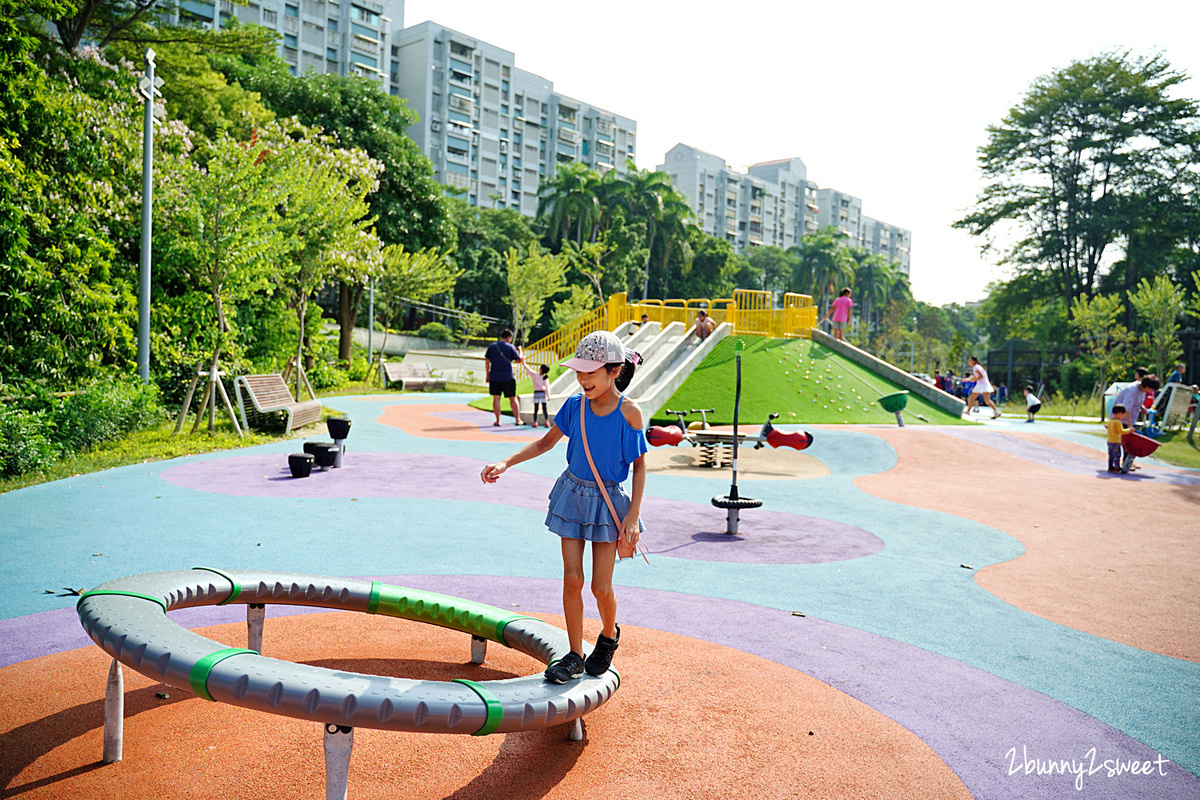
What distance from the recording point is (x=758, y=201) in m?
119

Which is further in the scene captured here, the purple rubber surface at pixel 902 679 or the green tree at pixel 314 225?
the green tree at pixel 314 225

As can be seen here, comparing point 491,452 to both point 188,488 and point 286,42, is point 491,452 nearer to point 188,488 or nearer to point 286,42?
point 188,488

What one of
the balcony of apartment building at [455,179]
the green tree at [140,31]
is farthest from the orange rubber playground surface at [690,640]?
the balcony of apartment building at [455,179]

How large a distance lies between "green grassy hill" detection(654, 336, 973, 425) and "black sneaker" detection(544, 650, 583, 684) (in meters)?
15.1

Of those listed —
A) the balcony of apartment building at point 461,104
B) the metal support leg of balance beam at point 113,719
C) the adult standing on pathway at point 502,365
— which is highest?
the balcony of apartment building at point 461,104

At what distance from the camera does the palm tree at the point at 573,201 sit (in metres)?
57.3

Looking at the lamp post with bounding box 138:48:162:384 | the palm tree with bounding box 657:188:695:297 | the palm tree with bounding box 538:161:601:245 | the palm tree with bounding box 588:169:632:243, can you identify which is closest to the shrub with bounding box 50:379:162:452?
the lamp post with bounding box 138:48:162:384

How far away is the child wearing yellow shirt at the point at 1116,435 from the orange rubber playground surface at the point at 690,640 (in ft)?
9.12

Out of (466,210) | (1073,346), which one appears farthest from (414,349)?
(1073,346)

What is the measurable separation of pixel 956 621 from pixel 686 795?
3.53 m

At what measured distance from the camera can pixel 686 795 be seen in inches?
126

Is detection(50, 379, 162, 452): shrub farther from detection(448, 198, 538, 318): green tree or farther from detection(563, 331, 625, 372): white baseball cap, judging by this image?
detection(448, 198, 538, 318): green tree

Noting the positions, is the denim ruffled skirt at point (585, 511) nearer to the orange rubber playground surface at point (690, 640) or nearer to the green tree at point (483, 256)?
the orange rubber playground surface at point (690, 640)

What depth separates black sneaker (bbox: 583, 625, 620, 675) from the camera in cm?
369
